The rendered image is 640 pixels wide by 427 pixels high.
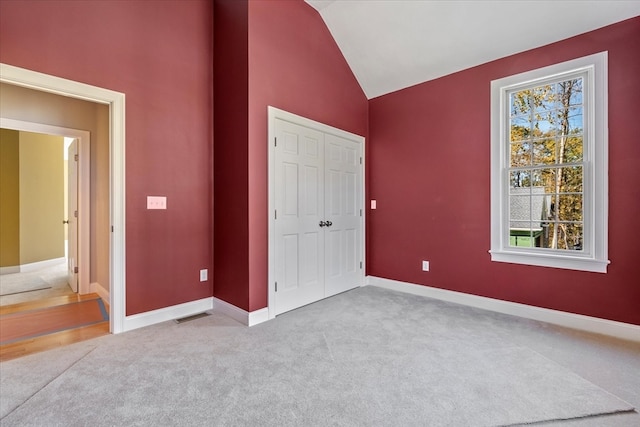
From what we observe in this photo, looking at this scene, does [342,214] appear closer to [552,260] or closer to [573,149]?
[552,260]

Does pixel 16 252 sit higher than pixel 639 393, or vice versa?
pixel 16 252

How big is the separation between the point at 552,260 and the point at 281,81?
338 centimetres

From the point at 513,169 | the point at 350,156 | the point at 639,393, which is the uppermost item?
the point at 350,156

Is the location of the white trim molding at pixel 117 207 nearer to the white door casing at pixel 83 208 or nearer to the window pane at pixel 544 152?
the white door casing at pixel 83 208

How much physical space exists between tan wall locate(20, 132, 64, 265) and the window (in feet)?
24.5

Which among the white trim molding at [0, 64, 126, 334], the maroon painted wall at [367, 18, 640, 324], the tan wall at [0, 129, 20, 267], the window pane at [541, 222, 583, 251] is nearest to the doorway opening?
the tan wall at [0, 129, 20, 267]

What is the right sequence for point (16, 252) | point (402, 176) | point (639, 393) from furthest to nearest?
point (16, 252) → point (402, 176) → point (639, 393)

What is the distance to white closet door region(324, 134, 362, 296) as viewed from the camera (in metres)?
3.77

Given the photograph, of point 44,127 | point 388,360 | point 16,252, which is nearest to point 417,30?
point 388,360

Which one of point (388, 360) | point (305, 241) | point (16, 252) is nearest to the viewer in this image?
point (388, 360)

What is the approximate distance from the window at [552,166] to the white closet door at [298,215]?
2.02 meters

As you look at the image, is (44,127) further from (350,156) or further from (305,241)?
(350,156)

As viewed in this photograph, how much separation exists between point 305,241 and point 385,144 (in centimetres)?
194

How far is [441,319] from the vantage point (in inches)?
120
